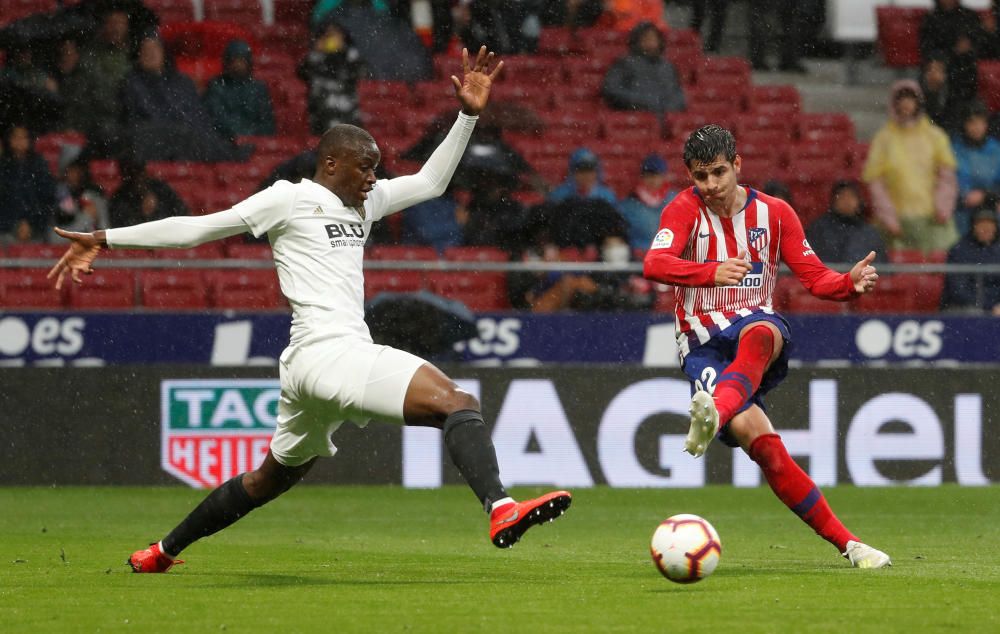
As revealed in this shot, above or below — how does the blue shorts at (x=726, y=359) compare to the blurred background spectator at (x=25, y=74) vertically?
below

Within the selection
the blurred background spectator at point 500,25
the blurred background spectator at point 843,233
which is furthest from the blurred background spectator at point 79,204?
the blurred background spectator at point 843,233

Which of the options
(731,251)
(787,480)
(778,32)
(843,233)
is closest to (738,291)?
(731,251)

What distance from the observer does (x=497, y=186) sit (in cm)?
1334

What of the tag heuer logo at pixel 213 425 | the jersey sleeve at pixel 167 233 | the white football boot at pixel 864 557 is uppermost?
the jersey sleeve at pixel 167 233

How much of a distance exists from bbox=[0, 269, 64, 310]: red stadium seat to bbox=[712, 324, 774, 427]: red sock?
6.25 m

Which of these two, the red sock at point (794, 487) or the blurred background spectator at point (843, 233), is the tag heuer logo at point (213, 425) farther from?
the red sock at point (794, 487)

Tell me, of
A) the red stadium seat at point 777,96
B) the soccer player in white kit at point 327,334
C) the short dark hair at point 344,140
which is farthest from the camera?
the red stadium seat at point 777,96

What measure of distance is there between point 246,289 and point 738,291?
5.78 m

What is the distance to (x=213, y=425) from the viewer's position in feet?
38.1

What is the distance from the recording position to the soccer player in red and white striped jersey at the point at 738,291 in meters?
6.83

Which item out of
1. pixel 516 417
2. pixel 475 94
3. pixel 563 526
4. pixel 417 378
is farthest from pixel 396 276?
pixel 417 378

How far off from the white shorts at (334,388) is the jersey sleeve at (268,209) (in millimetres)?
503

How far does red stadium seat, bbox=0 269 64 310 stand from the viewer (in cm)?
1170

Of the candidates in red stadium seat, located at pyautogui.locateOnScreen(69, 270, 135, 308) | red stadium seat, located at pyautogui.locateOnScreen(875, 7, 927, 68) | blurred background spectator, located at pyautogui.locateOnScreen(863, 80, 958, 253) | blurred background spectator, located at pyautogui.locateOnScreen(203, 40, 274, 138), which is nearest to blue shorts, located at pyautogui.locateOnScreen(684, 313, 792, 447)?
red stadium seat, located at pyautogui.locateOnScreen(69, 270, 135, 308)
